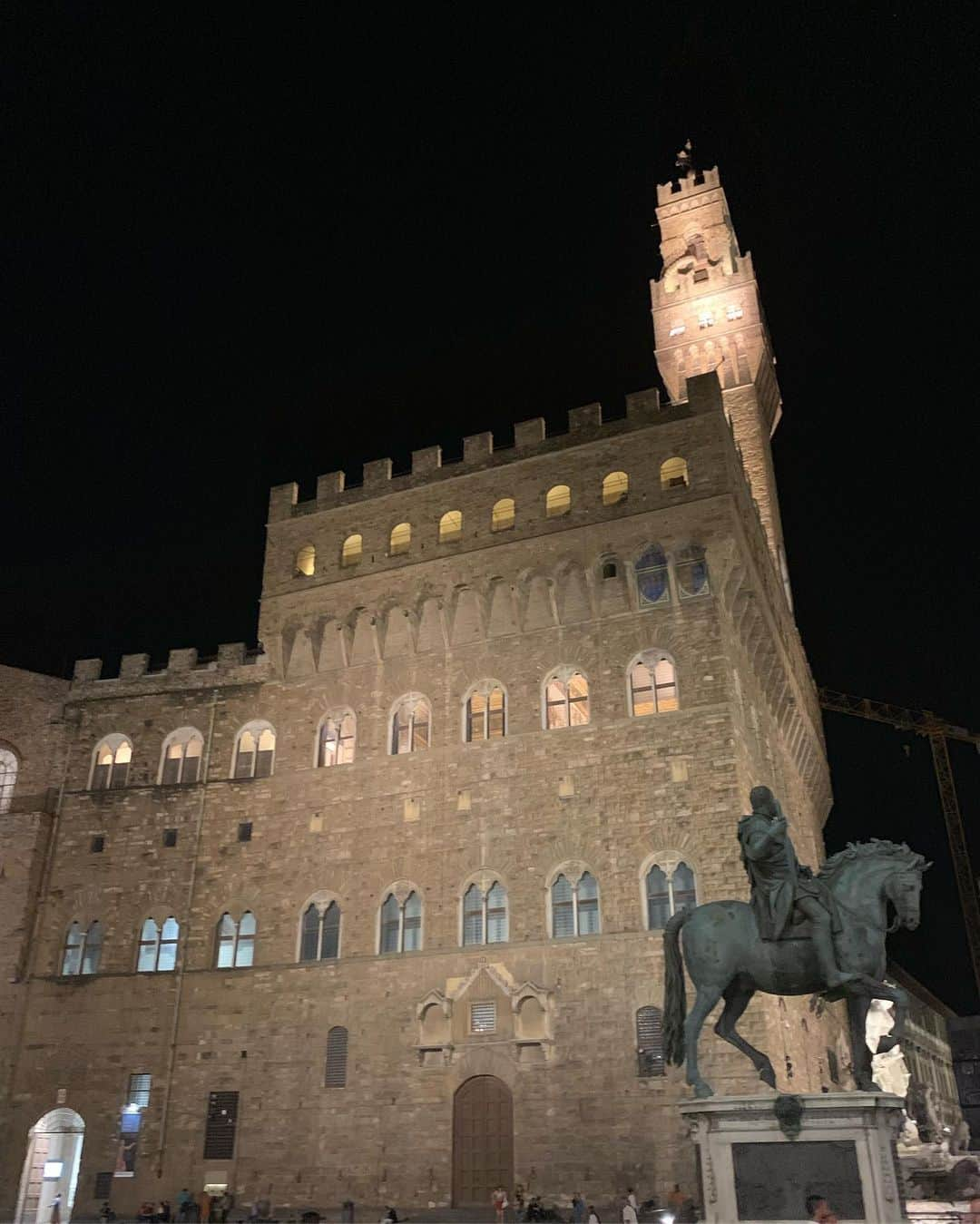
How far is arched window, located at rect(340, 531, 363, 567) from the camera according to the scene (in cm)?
2970

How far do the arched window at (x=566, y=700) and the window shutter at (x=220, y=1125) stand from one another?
11325 millimetres

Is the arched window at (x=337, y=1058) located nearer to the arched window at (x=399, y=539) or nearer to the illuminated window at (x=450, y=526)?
the arched window at (x=399, y=539)

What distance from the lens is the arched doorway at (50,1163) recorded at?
2500cm

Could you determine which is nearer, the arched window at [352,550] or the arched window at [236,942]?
the arched window at [236,942]

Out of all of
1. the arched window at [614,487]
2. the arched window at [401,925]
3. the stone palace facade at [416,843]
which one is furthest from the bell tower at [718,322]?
the arched window at [401,925]

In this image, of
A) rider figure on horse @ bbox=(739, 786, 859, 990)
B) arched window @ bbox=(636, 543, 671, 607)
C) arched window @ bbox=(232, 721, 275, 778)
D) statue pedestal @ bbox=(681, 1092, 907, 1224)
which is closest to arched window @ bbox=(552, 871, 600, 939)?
arched window @ bbox=(636, 543, 671, 607)

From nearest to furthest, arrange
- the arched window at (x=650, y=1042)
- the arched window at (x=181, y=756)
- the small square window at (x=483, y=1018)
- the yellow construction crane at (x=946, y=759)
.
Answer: the arched window at (x=650, y=1042) < the small square window at (x=483, y=1018) < the arched window at (x=181, y=756) < the yellow construction crane at (x=946, y=759)

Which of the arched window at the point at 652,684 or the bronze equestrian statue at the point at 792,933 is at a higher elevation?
the arched window at the point at 652,684

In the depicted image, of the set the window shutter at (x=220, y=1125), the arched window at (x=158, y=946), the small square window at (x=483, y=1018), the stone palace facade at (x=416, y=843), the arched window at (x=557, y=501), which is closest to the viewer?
the stone palace facade at (x=416, y=843)

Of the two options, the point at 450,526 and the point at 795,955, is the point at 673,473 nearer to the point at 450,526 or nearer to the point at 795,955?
the point at 450,526

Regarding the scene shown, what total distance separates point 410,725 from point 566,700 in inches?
166

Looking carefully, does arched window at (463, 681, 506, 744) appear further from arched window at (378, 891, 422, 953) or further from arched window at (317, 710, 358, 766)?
arched window at (378, 891, 422, 953)

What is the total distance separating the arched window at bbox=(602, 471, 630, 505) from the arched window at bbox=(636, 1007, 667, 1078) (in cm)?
1208

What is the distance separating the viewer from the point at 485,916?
79.2 feet
